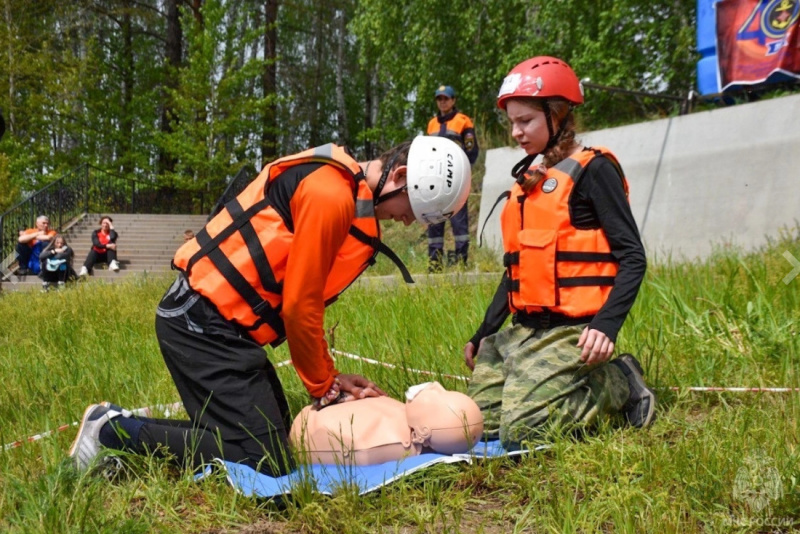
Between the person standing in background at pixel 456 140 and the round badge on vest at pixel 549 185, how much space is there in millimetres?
5901

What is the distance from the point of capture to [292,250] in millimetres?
2930

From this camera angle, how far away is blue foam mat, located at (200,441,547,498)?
2715mm

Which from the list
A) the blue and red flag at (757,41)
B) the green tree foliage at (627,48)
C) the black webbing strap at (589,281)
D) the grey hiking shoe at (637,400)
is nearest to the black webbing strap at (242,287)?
the black webbing strap at (589,281)

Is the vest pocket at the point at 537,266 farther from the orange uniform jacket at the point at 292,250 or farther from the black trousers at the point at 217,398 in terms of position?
the black trousers at the point at 217,398

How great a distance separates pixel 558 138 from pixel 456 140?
21.4 ft

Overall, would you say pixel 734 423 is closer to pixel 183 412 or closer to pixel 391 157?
pixel 391 157

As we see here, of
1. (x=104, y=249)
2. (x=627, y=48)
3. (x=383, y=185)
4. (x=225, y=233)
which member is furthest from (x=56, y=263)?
(x=383, y=185)

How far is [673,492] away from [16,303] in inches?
317

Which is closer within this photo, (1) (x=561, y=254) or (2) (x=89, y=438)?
(2) (x=89, y=438)

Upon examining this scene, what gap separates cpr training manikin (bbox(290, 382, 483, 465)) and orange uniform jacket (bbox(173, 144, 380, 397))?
0.59 ft

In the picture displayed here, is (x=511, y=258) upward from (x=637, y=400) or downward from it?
upward

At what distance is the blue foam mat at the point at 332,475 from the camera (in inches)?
107

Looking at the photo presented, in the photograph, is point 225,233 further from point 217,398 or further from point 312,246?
point 217,398

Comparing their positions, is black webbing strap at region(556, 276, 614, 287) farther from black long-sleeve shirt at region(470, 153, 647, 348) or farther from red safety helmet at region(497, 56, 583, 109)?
red safety helmet at region(497, 56, 583, 109)
